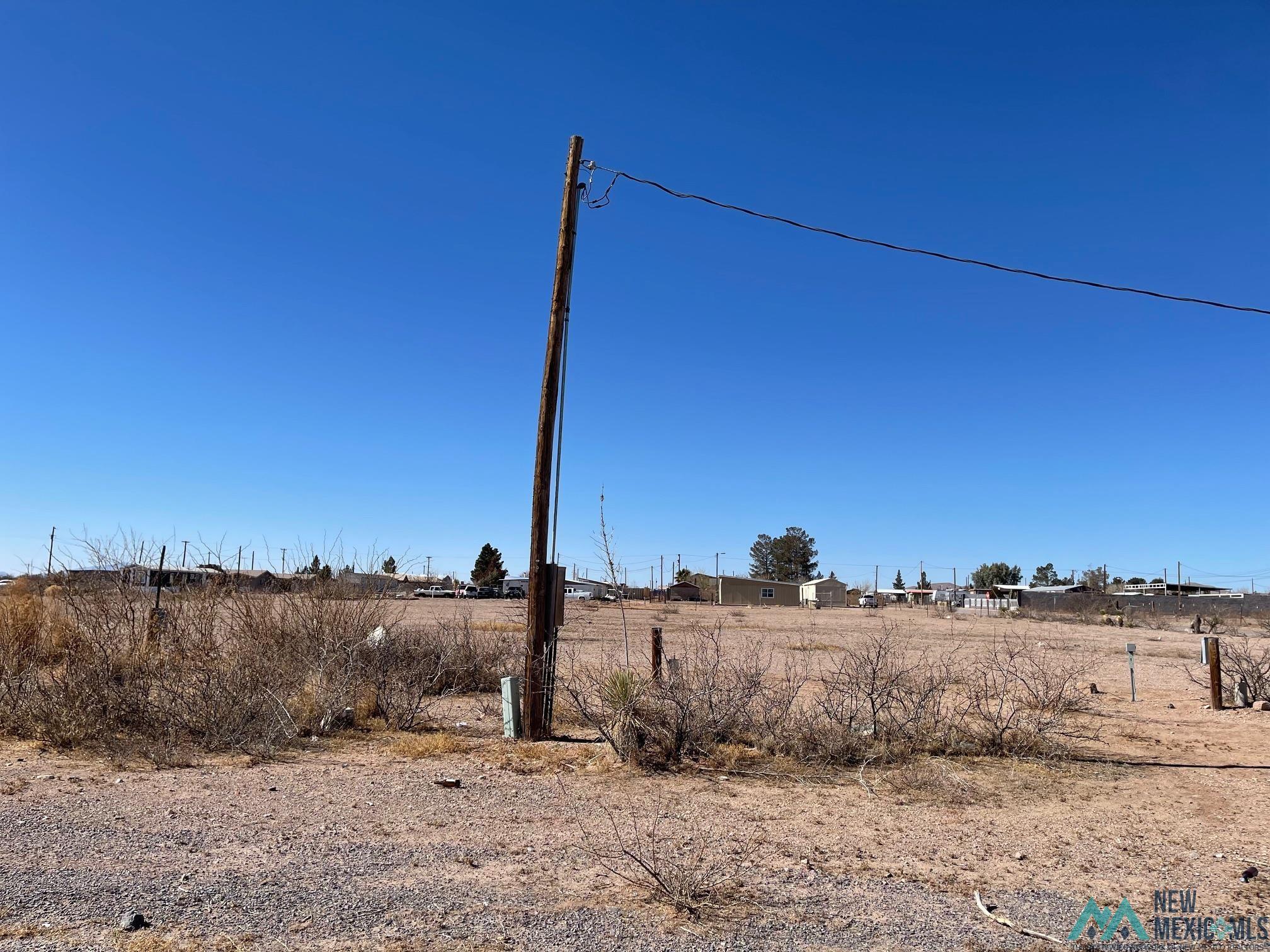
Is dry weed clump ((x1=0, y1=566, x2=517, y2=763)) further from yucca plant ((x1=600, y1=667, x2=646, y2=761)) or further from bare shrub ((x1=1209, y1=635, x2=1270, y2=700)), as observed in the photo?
bare shrub ((x1=1209, y1=635, x2=1270, y2=700))

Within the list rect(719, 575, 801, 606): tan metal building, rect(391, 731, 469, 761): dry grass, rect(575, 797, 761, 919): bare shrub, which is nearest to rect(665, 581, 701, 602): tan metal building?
rect(719, 575, 801, 606): tan metal building

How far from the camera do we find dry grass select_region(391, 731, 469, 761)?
948 centimetres

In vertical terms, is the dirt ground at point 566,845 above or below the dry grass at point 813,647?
below

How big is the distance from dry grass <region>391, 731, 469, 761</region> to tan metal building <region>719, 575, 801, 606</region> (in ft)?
242

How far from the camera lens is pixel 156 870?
5.52 metres

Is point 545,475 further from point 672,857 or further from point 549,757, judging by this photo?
point 672,857

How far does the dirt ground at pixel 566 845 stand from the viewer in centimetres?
479

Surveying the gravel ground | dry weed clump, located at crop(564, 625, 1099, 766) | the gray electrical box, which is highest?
the gray electrical box

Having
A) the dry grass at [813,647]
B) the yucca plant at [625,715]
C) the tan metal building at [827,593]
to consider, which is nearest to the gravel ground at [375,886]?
the yucca plant at [625,715]

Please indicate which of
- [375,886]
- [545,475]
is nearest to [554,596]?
[545,475]

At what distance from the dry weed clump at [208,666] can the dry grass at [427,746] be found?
1.02m

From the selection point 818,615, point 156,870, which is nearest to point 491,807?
point 156,870

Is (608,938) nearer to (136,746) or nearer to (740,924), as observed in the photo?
(740,924)

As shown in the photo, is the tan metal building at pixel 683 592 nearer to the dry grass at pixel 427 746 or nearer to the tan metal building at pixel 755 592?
the tan metal building at pixel 755 592
